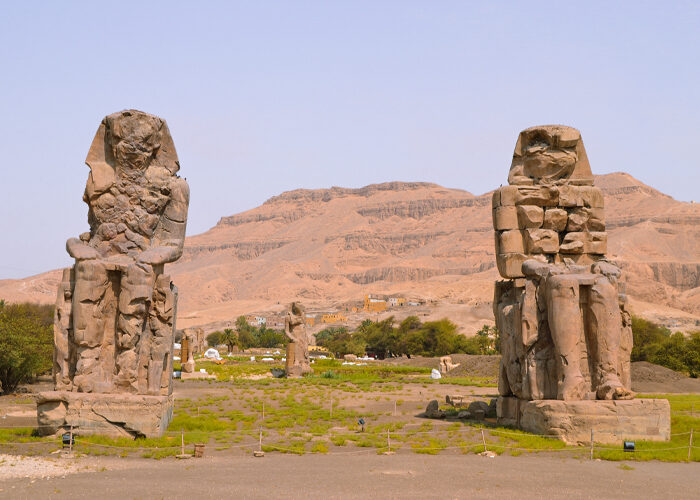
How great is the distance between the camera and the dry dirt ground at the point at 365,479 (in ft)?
28.9

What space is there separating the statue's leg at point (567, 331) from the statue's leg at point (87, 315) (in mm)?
7183

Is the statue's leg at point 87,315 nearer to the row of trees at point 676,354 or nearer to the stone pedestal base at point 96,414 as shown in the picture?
the stone pedestal base at point 96,414

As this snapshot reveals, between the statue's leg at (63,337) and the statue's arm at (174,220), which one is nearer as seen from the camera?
the statue's leg at (63,337)

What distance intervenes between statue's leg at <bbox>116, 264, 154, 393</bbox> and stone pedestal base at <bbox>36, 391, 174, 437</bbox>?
0.57 m

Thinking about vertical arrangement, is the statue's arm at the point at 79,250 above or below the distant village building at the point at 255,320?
below

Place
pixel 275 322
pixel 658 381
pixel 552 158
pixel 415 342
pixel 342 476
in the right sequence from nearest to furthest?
pixel 342 476 → pixel 552 158 → pixel 658 381 → pixel 415 342 → pixel 275 322

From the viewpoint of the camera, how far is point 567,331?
12.6 m

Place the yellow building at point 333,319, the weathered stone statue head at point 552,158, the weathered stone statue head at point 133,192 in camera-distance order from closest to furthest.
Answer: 1. the weathered stone statue head at point 133,192
2. the weathered stone statue head at point 552,158
3. the yellow building at point 333,319

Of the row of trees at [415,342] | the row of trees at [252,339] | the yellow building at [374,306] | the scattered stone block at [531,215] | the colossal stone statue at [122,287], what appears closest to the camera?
the colossal stone statue at [122,287]

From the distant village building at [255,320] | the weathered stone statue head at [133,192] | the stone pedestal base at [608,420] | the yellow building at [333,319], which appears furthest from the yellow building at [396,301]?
the stone pedestal base at [608,420]

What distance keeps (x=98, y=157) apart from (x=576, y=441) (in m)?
8.97

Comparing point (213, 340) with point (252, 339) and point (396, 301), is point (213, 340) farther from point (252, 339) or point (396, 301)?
point (396, 301)

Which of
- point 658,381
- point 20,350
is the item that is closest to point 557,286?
point 20,350

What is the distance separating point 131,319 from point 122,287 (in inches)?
20.9
